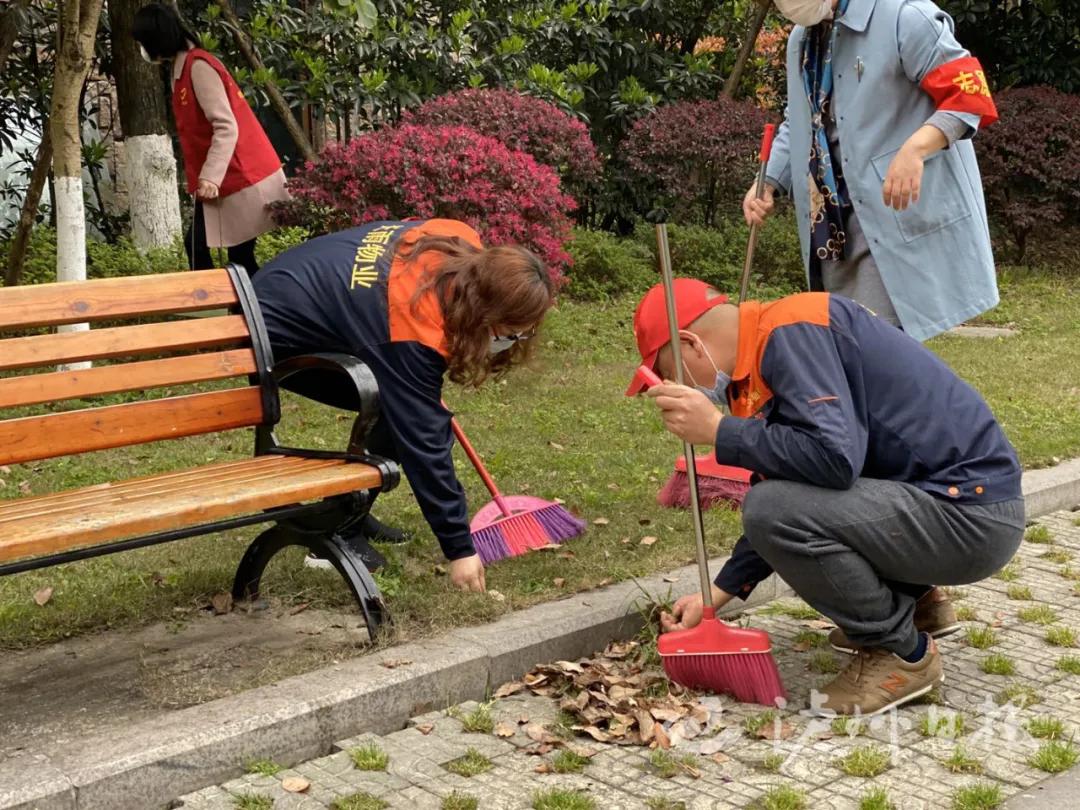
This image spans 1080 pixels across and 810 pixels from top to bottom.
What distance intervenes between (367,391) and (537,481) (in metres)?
Answer: 1.83

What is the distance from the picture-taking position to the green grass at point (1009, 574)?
4559mm

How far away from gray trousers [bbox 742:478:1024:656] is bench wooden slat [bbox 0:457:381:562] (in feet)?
3.43

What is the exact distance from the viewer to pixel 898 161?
152 inches

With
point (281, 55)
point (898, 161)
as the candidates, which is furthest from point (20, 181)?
point (898, 161)

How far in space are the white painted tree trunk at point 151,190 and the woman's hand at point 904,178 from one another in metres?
7.14

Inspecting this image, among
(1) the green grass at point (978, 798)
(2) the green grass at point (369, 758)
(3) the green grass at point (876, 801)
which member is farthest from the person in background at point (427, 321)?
(1) the green grass at point (978, 798)

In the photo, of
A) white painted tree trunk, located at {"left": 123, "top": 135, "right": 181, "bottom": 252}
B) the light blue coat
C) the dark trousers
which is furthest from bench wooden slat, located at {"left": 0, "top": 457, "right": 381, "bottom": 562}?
white painted tree trunk, located at {"left": 123, "top": 135, "right": 181, "bottom": 252}

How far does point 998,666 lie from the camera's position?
12.2 feet

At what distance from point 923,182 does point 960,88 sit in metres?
0.30

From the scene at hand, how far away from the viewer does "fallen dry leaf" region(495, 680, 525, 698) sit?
3.56 metres

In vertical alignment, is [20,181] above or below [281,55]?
below

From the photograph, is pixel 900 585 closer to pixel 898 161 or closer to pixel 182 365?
pixel 898 161

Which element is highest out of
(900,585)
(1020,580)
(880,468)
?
(880,468)

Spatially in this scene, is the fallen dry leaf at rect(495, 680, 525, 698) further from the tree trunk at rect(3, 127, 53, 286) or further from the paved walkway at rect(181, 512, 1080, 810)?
the tree trunk at rect(3, 127, 53, 286)
